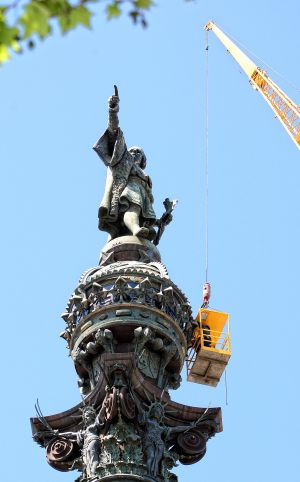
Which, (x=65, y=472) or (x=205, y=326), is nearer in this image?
(x=65, y=472)

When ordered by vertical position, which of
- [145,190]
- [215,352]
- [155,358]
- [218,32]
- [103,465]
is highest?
[218,32]

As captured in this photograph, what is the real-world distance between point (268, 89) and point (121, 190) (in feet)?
217

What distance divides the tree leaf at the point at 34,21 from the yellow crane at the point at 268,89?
80142 mm

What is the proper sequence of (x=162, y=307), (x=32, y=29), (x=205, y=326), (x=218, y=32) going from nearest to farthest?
1. (x=32, y=29)
2. (x=162, y=307)
3. (x=205, y=326)
4. (x=218, y=32)

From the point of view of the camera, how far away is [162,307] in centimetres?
2947

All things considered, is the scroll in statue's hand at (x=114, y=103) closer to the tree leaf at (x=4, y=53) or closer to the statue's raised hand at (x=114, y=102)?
the statue's raised hand at (x=114, y=102)

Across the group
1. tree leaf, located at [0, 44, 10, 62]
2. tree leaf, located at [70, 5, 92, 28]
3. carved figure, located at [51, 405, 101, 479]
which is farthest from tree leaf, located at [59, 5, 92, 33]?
carved figure, located at [51, 405, 101, 479]

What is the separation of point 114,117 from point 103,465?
556 inches

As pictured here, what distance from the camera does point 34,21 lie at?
9250 millimetres

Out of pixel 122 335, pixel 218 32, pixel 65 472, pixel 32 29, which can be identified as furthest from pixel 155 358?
pixel 218 32

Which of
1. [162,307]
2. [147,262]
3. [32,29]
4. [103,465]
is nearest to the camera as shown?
[32,29]

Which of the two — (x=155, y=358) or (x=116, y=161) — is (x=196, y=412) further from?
(x=116, y=161)

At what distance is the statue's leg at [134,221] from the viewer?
33719 millimetres

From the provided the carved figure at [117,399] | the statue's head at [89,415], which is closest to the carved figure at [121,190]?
the carved figure at [117,399]
